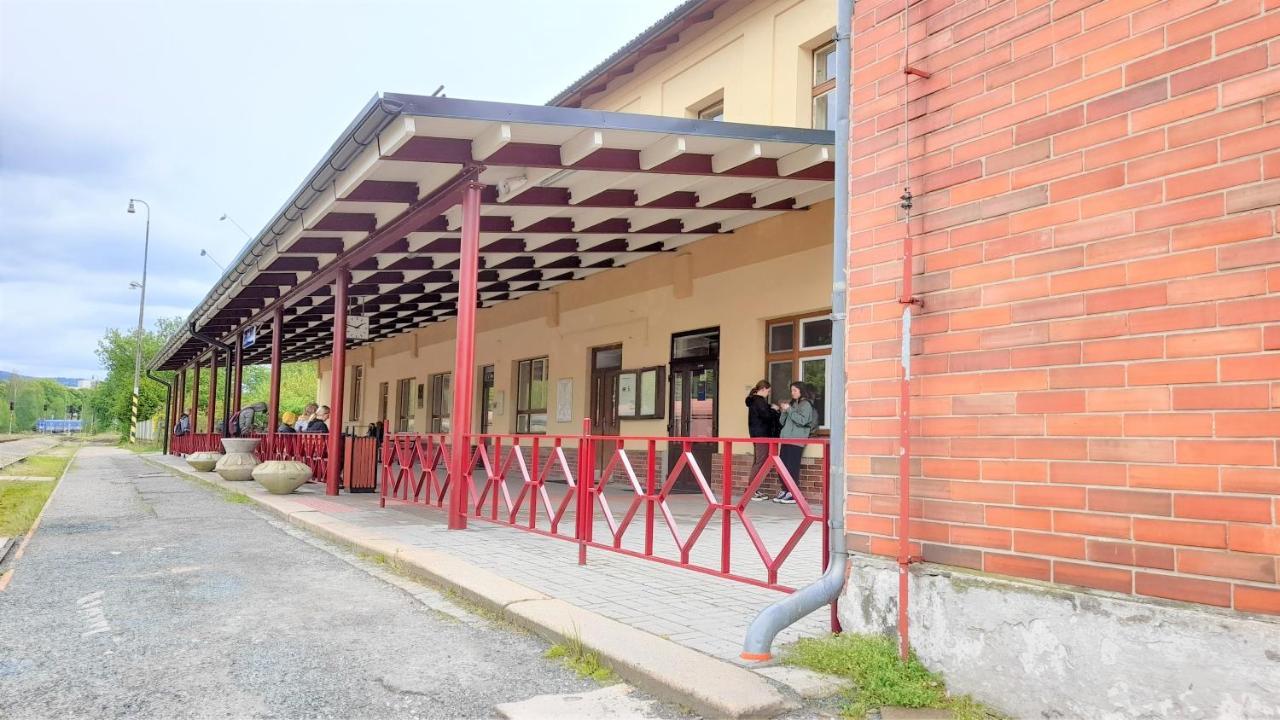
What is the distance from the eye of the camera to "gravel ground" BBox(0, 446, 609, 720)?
3.32 m

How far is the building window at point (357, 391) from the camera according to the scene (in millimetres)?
30156

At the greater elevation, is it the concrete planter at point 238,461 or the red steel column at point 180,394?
the red steel column at point 180,394

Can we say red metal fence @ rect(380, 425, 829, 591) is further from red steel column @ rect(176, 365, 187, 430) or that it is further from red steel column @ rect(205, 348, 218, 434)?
red steel column @ rect(176, 365, 187, 430)

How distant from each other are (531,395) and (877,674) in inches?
634

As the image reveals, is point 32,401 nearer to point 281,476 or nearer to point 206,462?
point 206,462

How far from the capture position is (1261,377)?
243 centimetres

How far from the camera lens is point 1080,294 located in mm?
2883

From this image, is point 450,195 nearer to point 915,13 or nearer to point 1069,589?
point 915,13

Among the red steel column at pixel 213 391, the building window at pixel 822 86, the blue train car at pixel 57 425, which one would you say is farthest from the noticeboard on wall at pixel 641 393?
the blue train car at pixel 57 425

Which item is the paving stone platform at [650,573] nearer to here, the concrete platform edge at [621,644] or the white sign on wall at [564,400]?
the concrete platform edge at [621,644]

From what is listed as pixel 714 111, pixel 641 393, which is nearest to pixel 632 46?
pixel 714 111

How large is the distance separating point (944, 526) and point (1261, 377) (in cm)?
117

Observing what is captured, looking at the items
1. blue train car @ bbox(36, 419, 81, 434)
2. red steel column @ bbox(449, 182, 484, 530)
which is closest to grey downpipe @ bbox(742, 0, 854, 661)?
red steel column @ bbox(449, 182, 484, 530)

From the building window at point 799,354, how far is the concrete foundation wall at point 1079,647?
26.1 feet
